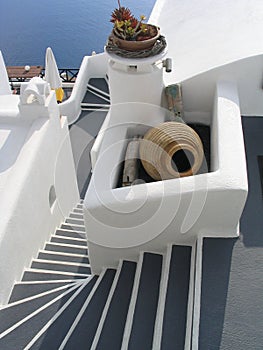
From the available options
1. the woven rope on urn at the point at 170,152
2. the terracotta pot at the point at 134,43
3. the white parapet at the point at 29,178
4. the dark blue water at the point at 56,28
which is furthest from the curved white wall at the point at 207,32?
the dark blue water at the point at 56,28

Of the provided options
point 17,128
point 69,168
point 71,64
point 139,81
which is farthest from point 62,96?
point 71,64

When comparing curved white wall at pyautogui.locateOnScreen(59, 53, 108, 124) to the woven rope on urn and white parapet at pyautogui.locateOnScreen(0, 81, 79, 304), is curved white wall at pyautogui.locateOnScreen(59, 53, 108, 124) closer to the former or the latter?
white parapet at pyautogui.locateOnScreen(0, 81, 79, 304)

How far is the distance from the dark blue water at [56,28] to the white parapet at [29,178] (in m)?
21.1

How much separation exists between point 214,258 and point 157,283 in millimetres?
745

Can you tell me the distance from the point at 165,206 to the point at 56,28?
30.6 m

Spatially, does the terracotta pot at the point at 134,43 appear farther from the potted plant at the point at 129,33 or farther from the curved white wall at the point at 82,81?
the curved white wall at the point at 82,81

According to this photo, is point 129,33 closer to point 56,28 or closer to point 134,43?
point 134,43

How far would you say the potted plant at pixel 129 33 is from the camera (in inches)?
223

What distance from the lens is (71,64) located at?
91.7 feet

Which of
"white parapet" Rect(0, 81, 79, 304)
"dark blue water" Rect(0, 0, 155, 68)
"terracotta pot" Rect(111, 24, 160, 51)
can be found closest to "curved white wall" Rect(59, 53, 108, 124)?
"white parapet" Rect(0, 81, 79, 304)

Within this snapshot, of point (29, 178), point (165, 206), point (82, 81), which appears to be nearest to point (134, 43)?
point (165, 206)

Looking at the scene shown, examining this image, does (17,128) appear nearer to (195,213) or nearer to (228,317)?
(195,213)

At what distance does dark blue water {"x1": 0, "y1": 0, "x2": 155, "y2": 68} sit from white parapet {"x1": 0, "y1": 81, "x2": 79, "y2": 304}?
69.2 feet

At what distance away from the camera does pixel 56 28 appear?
3206 centimetres
